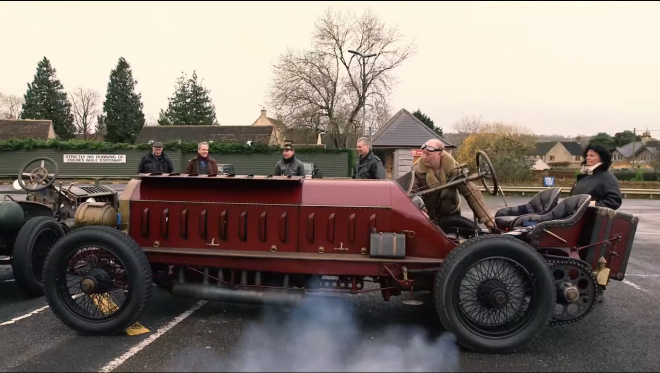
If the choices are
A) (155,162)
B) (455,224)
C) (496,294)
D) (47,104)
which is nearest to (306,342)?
(496,294)

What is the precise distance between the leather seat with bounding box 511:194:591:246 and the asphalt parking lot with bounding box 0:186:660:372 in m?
0.93

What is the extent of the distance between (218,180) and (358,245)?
130 cm

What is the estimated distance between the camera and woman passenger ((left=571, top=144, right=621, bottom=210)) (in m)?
4.25

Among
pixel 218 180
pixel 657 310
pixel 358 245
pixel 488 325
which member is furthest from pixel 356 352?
pixel 657 310

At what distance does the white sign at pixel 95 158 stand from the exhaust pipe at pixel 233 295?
2690cm

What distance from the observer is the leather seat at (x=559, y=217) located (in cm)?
379

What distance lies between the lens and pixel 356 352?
3381 mm

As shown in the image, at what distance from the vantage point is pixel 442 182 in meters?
4.28

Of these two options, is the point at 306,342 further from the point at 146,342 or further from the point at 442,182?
the point at 442,182

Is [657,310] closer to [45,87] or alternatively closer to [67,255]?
[67,255]

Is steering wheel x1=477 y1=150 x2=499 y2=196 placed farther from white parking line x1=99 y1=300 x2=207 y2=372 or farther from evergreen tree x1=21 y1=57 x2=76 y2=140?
evergreen tree x1=21 y1=57 x2=76 y2=140

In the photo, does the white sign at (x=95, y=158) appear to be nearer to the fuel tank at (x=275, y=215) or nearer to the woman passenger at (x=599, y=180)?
the fuel tank at (x=275, y=215)

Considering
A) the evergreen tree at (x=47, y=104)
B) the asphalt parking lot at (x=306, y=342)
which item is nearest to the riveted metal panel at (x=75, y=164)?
the evergreen tree at (x=47, y=104)

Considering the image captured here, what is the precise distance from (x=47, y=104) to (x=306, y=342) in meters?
53.6
